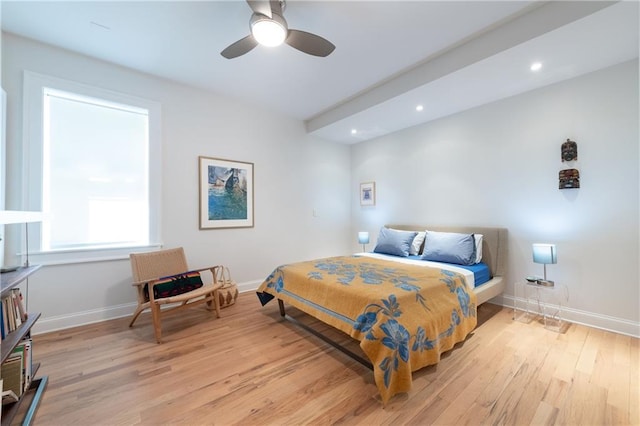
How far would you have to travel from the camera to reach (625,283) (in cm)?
248

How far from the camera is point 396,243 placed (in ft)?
12.3

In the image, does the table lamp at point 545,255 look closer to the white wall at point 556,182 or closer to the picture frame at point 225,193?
the white wall at point 556,182

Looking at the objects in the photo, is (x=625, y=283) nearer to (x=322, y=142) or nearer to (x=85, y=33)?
(x=322, y=142)

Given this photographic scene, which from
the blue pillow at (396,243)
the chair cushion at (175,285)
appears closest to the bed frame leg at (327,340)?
the chair cushion at (175,285)

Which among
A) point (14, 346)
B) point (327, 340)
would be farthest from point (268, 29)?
point (327, 340)

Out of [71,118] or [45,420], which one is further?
[71,118]

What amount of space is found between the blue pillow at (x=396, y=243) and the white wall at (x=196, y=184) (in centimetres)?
139

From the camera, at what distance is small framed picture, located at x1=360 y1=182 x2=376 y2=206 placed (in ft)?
16.1

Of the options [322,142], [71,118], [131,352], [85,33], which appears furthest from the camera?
[322,142]

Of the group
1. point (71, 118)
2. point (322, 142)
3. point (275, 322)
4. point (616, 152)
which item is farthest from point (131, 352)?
point (616, 152)

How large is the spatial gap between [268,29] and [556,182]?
3357mm

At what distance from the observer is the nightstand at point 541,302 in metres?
2.79

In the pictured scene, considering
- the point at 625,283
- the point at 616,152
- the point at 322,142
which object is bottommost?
the point at 625,283

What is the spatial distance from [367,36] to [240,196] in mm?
2639
